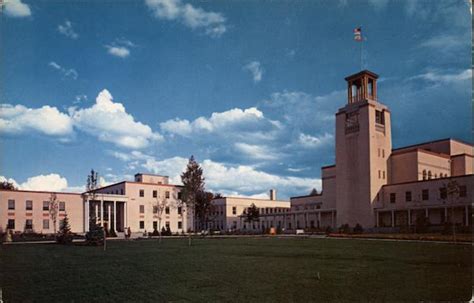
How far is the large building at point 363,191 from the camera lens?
5105 centimetres

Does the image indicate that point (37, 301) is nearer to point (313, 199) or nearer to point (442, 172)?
point (442, 172)

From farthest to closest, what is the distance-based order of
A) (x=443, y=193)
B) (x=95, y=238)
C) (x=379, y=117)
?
1. (x=379, y=117)
2. (x=443, y=193)
3. (x=95, y=238)

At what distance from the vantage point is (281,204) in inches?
3743

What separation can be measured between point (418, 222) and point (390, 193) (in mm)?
8751

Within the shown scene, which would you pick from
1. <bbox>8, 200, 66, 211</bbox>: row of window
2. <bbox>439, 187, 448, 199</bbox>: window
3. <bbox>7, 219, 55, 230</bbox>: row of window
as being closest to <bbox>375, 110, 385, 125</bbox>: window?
<bbox>439, 187, 448, 199</bbox>: window

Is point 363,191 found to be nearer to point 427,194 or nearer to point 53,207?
point 427,194

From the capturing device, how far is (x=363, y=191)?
5562 cm

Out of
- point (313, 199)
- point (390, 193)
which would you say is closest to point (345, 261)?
point (390, 193)

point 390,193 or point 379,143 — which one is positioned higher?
point 379,143

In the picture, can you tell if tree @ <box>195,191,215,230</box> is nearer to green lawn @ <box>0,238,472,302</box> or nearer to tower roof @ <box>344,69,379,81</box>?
tower roof @ <box>344,69,379,81</box>

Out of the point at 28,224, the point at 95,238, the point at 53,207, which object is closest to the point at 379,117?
the point at 95,238

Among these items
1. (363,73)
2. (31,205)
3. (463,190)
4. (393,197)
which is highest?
(363,73)

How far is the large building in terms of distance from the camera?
51047mm

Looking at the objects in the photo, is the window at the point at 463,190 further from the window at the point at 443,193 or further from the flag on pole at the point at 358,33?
the flag on pole at the point at 358,33
